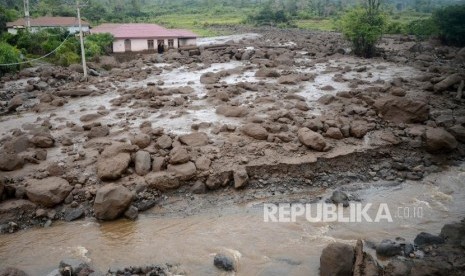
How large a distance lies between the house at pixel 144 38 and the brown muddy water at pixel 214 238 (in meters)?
30.1

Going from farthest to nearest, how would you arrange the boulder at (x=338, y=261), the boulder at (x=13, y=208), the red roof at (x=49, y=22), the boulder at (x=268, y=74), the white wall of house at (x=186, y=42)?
the red roof at (x=49, y=22) < the white wall of house at (x=186, y=42) < the boulder at (x=268, y=74) < the boulder at (x=13, y=208) < the boulder at (x=338, y=261)

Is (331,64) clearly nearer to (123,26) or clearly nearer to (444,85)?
(444,85)

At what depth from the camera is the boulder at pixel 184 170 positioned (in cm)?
1119

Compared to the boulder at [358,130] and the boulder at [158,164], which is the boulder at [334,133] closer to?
the boulder at [358,130]

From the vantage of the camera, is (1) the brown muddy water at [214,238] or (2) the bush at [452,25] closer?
(1) the brown muddy water at [214,238]

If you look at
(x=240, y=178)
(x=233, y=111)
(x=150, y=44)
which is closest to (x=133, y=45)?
(x=150, y=44)

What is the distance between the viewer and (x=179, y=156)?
1160 centimetres

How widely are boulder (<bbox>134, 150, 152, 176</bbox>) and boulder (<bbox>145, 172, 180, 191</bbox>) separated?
32 cm

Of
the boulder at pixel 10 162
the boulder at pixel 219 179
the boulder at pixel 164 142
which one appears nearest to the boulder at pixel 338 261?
the boulder at pixel 219 179

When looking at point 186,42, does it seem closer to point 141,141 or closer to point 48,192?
point 141,141

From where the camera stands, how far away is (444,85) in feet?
58.6

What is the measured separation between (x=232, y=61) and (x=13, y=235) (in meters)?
25.5

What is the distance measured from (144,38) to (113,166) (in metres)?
28.7

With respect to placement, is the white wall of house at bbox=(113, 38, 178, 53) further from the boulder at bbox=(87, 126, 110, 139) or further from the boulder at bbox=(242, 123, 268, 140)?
the boulder at bbox=(242, 123, 268, 140)
